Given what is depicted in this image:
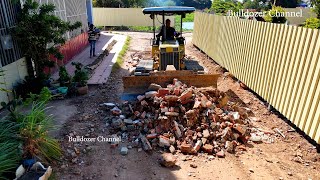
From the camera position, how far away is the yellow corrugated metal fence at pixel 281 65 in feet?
17.5

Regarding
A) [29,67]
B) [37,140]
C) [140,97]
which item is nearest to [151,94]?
[140,97]

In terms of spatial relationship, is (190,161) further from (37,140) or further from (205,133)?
(37,140)

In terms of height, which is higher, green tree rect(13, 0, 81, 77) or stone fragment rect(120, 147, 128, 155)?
green tree rect(13, 0, 81, 77)

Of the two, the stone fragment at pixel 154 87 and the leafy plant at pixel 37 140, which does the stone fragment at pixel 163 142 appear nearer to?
the stone fragment at pixel 154 87

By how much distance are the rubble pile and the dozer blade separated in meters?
0.35

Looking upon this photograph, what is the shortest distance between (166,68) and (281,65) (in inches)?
152

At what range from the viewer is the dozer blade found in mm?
7211

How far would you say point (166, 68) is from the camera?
911 centimetres

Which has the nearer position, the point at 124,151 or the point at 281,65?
the point at 124,151

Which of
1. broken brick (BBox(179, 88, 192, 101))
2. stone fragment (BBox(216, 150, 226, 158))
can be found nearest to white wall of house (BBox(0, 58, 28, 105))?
broken brick (BBox(179, 88, 192, 101))

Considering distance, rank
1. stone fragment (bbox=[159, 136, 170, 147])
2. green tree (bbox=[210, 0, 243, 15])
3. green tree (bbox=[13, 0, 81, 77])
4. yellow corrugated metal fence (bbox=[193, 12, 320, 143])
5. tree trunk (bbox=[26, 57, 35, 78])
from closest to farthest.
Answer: yellow corrugated metal fence (bbox=[193, 12, 320, 143]) < stone fragment (bbox=[159, 136, 170, 147]) < green tree (bbox=[13, 0, 81, 77]) < tree trunk (bbox=[26, 57, 35, 78]) < green tree (bbox=[210, 0, 243, 15])

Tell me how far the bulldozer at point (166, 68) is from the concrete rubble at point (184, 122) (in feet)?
1.36

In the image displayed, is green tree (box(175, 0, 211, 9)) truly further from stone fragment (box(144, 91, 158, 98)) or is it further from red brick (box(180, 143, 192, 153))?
red brick (box(180, 143, 192, 153))

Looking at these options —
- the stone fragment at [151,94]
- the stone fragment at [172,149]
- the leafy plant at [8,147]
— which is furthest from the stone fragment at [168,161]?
the leafy plant at [8,147]
